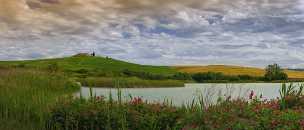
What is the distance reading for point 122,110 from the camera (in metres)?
8.94

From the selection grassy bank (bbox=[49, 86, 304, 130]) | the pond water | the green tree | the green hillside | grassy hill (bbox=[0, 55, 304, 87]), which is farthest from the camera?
the green tree

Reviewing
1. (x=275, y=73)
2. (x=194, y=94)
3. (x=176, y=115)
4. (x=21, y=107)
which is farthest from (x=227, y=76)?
(x=176, y=115)

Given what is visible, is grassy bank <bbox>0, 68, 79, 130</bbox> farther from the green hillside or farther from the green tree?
the green tree

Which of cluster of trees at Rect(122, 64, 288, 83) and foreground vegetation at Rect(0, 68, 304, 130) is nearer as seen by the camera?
Result: foreground vegetation at Rect(0, 68, 304, 130)

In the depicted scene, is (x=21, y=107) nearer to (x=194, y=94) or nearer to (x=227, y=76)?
(x=194, y=94)

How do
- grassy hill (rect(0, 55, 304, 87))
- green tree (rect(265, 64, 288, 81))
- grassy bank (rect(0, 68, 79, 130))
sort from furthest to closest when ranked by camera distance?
green tree (rect(265, 64, 288, 81)), grassy hill (rect(0, 55, 304, 87)), grassy bank (rect(0, 68, 79, 130))

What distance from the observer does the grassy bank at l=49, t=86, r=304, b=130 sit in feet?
22.3

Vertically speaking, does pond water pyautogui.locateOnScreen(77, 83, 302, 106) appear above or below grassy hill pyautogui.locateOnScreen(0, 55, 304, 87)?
below

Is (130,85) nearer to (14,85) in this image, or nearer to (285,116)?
(14,85)

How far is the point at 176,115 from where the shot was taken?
349 inches

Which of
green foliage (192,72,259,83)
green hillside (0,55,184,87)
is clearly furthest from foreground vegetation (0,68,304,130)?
green foliage (192,72,259,83)

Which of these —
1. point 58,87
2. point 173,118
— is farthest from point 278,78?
point 173,118

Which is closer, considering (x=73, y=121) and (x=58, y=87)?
(x=73, y=121)

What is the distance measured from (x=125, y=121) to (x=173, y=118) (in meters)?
1.07
